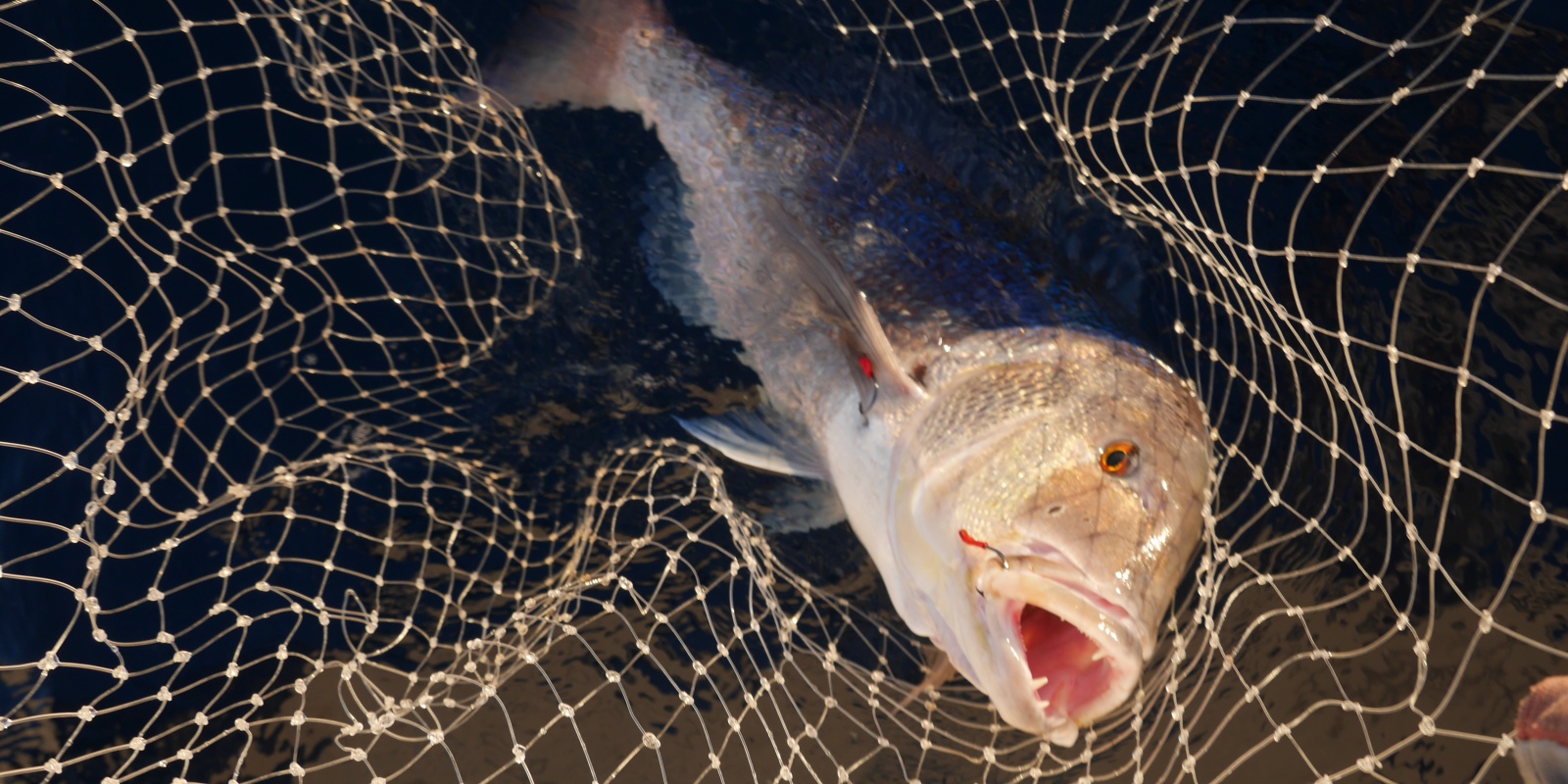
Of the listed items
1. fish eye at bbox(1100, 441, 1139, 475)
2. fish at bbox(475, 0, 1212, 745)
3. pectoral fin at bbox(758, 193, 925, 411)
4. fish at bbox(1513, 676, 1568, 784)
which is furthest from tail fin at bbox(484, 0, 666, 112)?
fish at bbox(1513, 676, 1568, 784)

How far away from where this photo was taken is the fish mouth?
2689 mm

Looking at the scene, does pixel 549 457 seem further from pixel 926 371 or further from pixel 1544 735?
pixel 1544 735

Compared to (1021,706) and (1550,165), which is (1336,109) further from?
(1021,706)

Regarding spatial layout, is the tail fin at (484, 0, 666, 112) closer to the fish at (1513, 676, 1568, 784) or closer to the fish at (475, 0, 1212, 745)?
the fish at (475, 0, 1212, 745)

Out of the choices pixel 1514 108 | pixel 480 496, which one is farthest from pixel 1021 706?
pixel 1514 108

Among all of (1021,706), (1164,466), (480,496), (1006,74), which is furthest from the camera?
(1006,74)

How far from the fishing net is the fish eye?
0.66 metres

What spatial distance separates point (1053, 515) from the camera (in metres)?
3.00

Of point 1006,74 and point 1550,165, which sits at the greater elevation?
point 1550,165

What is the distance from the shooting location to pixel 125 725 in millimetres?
3805

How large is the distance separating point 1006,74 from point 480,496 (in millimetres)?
3213

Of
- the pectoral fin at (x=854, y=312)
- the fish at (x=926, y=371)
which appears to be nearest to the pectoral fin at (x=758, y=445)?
the fish at (x=926, y=371)

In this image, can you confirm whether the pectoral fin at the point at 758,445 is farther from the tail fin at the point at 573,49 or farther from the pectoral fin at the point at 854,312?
the tail fin at the point at 573,49

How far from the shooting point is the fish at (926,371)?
2877 millimetres
